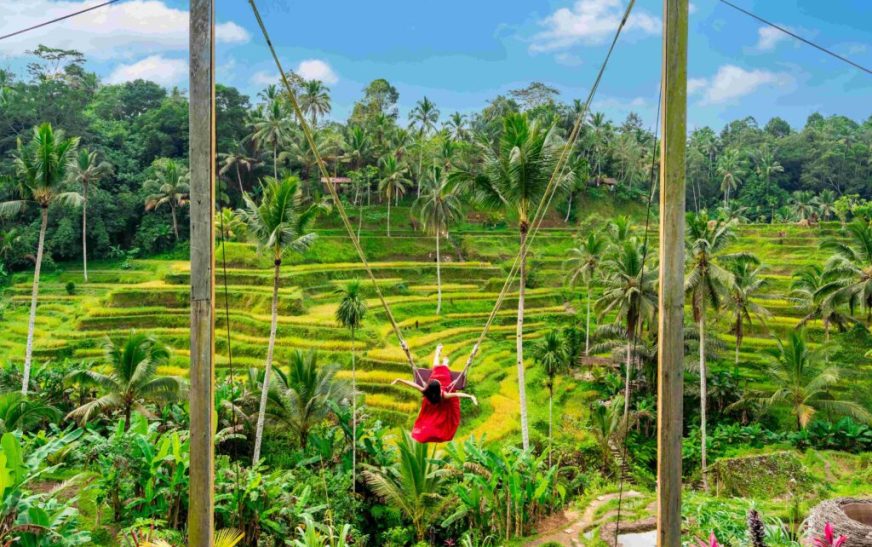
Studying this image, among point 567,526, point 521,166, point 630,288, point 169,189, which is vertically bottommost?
point 567,526

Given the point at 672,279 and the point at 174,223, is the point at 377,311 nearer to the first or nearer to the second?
the point at 174,223

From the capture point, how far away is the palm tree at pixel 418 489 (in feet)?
30.7

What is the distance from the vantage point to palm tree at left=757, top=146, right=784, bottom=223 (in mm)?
48531

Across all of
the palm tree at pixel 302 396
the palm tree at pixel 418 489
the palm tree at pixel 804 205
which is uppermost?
the palm tree at pixel 804 205

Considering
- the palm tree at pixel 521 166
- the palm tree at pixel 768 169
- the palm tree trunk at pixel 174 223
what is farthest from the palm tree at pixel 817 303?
the palm tree trunk at pixel 174 223

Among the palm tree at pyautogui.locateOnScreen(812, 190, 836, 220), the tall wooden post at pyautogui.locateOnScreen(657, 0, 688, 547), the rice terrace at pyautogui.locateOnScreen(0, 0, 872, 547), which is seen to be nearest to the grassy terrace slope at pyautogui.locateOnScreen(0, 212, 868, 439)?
the rice terrace at pyautogui.locateOnScreen(0, 0, 872, 547)

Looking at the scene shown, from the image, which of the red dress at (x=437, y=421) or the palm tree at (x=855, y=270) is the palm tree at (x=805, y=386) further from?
→ the red dress at (x=437, y=421)

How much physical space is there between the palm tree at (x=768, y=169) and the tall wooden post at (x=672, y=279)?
167ft

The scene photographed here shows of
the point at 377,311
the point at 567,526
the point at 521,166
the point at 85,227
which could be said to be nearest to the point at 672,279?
the point at 567,526

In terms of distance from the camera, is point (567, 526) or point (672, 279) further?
point (567, 526)

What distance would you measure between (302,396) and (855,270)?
17.2m

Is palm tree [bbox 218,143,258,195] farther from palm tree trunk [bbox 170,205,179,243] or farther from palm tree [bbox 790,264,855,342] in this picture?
palm tree [bbox 790,264,855,342]

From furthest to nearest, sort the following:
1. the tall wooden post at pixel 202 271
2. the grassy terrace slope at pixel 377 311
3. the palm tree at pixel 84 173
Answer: the palm tree at pixel 84 173 < the grassy terrace slope at pixel 377 311 < the tall wooden post at pixel 202 271

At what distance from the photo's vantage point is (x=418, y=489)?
9.40m
